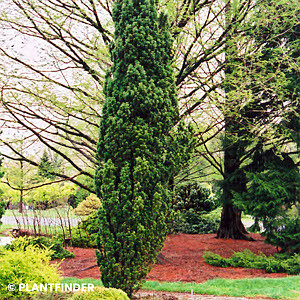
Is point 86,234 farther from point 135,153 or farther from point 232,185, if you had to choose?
point 135,153

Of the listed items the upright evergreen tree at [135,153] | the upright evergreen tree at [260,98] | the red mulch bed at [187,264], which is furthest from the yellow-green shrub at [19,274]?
the upright evergreen tree at [260,98]

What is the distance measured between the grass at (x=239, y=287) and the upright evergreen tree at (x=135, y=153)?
1.28 m

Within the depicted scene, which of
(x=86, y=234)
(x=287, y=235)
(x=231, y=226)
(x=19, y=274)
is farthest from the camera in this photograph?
(x=231, y=226)

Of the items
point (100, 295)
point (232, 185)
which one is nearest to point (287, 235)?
point (232, 185)

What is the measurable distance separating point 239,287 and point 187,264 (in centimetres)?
236

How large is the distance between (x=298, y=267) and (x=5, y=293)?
620 centimetres

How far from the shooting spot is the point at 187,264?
7789mm

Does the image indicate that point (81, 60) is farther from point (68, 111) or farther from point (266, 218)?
point (266, 218)

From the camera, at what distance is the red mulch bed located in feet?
21.8

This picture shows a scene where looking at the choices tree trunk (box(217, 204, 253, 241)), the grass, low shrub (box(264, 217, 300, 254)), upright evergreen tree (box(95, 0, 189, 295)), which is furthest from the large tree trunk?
upright evergreen tree (box(95, 0, 189, 295))

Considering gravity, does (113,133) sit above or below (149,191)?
above

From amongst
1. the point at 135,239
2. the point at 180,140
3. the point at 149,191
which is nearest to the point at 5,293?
the point at 135,239

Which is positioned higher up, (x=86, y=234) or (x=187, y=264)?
(x=86, y=234)

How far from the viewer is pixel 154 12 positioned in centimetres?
507
